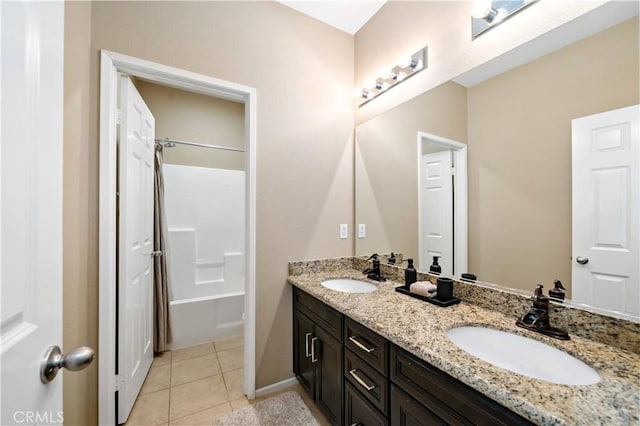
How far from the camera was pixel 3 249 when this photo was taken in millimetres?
429

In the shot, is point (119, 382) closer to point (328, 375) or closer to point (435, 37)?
point (328, 375)

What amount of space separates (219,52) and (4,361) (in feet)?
5.99

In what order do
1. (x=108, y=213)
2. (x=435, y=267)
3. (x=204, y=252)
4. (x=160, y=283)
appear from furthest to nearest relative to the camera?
(x=204, y=252) < (x=160, y=283) < (x=435, y=267) < (x=108, y=213)

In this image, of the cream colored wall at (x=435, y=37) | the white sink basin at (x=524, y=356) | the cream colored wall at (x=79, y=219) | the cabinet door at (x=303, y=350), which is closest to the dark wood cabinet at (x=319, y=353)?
the cabinet door at (x=303, y=350)

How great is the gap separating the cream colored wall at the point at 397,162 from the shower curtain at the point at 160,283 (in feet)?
5.67

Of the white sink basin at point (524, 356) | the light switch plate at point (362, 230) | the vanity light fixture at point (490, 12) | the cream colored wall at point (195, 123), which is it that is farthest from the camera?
the cream colored wall at point (195, 123)

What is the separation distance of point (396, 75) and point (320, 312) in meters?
1.67

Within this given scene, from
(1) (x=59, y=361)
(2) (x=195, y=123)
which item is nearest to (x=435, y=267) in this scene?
(1) (x=59, y=361)

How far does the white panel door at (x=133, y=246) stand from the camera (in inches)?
59.2

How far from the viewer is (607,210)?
0.90 meters

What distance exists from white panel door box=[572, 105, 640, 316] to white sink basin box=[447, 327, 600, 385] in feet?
0.87

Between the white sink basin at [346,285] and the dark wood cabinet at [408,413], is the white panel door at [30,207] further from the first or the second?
the white sink basin at [346,285]

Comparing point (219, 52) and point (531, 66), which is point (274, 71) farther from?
point (531, 66)

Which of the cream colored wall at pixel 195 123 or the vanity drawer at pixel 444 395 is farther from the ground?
the cream colored wall at pixel 195 123
